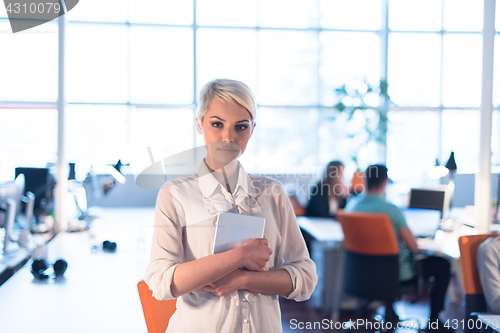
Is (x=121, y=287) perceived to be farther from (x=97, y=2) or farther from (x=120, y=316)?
(x=97, y=2)

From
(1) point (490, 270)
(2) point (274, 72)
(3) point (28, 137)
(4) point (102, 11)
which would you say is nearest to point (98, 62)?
(4) point (102, 11)

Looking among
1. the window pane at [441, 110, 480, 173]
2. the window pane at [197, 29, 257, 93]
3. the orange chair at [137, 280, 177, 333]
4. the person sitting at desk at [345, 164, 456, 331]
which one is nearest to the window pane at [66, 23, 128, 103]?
the window pane at [197, 29, 257, 93]

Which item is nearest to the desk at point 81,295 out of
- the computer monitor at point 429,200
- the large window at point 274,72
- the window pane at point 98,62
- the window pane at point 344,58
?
the computer monitor at point 429,200

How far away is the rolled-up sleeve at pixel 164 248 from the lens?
0.83 meters

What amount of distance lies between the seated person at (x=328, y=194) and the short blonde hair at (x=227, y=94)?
3.31 meters

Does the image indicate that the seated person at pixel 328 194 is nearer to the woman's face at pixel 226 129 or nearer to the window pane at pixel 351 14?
the woman's face at pixel 226 129

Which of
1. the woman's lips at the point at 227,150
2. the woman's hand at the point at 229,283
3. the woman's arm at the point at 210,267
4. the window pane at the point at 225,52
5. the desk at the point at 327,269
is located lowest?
the desk at the point at 327,269

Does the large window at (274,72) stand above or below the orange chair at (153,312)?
above

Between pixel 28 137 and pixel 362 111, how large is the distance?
18.3ft

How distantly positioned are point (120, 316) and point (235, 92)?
1052mm

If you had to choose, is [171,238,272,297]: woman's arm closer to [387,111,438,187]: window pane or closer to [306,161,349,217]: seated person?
[306,161,349,217]: seated person

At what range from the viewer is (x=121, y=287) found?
1793mm

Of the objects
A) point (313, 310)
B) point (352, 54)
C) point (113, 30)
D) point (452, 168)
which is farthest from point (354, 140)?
point (113, 30)

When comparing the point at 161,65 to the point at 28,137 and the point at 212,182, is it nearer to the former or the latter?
the point at 28,137
